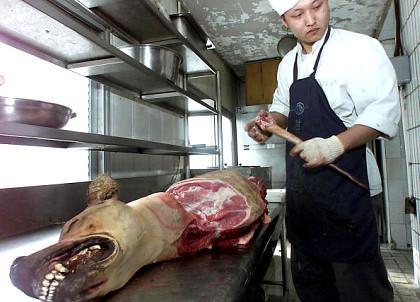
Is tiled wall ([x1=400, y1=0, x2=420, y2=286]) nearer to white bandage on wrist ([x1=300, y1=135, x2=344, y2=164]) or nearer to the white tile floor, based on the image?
the white tile floor

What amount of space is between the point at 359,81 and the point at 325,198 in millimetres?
376

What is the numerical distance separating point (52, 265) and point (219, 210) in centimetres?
51

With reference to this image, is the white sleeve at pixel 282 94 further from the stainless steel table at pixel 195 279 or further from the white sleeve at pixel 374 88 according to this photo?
the stainless steel table at pixel 195 279

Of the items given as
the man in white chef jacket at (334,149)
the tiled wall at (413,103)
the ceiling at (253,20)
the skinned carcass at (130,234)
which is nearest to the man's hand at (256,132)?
the man in white chef jacket at (334,149)

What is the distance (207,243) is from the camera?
917 mm

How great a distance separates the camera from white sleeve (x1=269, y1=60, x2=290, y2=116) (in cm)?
120

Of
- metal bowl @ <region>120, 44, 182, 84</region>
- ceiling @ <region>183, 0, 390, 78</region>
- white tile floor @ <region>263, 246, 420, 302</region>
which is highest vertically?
ceiling @ <region>183, 0, 390, 78</region>

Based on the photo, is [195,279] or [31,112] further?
[31,112]

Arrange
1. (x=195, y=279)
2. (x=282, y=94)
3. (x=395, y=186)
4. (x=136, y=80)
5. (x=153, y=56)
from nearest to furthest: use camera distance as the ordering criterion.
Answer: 1. (x=195, y=279)
2. (x=282, y=94)
3. (x=153, y=56)
4. (x=136, y=80)
5. (x=395, y=186)

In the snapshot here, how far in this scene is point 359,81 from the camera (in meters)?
0.90

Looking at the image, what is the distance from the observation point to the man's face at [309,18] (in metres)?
0.96

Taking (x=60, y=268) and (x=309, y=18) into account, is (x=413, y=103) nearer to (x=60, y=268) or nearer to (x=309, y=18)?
(x=309, y=18)

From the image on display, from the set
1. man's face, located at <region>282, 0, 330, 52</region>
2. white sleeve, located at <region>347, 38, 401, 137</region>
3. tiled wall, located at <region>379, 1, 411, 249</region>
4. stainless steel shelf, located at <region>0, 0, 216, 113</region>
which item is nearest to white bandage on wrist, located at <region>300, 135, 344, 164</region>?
white sleeve, located at <region>347, 38, 401, 137</region>

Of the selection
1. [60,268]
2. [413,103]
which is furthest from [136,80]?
[413,103]
